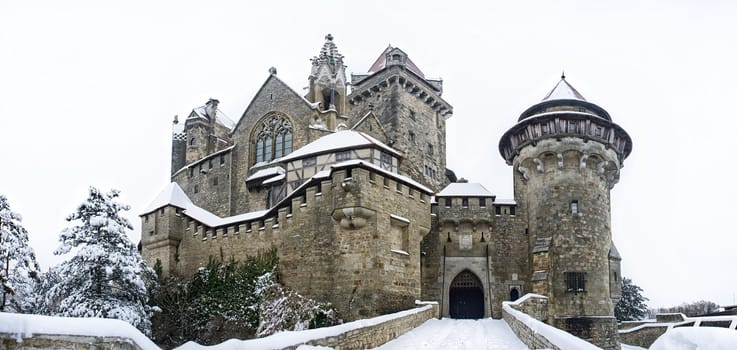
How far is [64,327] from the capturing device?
8.58m

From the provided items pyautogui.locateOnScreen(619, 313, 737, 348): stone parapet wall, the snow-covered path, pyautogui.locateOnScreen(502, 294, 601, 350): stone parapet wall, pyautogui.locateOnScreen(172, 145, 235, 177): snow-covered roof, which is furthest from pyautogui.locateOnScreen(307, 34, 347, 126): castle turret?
pyautogui.locateOnScreen(619, 313, 737, 348): stone parapet wall

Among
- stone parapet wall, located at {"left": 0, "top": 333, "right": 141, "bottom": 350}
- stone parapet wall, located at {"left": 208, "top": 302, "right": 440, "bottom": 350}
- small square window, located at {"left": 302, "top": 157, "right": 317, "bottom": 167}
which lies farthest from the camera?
small square window, located at {"left": 302, "top": 157, "right": 317, "bottom": 167}

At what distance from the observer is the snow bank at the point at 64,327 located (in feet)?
27.2

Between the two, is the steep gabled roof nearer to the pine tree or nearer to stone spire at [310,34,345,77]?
stone spire at [310,34,345,77]

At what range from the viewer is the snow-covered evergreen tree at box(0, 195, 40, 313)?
2538 centimetres

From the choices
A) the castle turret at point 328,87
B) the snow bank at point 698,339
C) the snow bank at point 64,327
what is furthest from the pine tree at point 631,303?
the snow bank at point 64,327

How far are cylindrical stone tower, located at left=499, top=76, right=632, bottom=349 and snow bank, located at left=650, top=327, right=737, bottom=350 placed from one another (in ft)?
67.1

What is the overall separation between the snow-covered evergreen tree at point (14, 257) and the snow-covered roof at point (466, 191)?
54.8 ft

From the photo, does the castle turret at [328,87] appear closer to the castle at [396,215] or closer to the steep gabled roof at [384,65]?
the castle at [396,215]

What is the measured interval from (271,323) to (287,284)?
163 centimetres

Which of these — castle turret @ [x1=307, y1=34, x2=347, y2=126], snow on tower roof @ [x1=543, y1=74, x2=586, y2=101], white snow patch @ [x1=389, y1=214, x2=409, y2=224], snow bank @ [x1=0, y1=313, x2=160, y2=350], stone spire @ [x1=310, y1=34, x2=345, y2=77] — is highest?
stone spire @ [x1=310, y1=34, x2=345, y2=77]

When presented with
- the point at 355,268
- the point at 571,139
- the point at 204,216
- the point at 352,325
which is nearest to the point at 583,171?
the point at 571,139

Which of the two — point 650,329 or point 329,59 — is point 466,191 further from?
point 650,329

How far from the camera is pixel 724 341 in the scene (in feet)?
32.9
